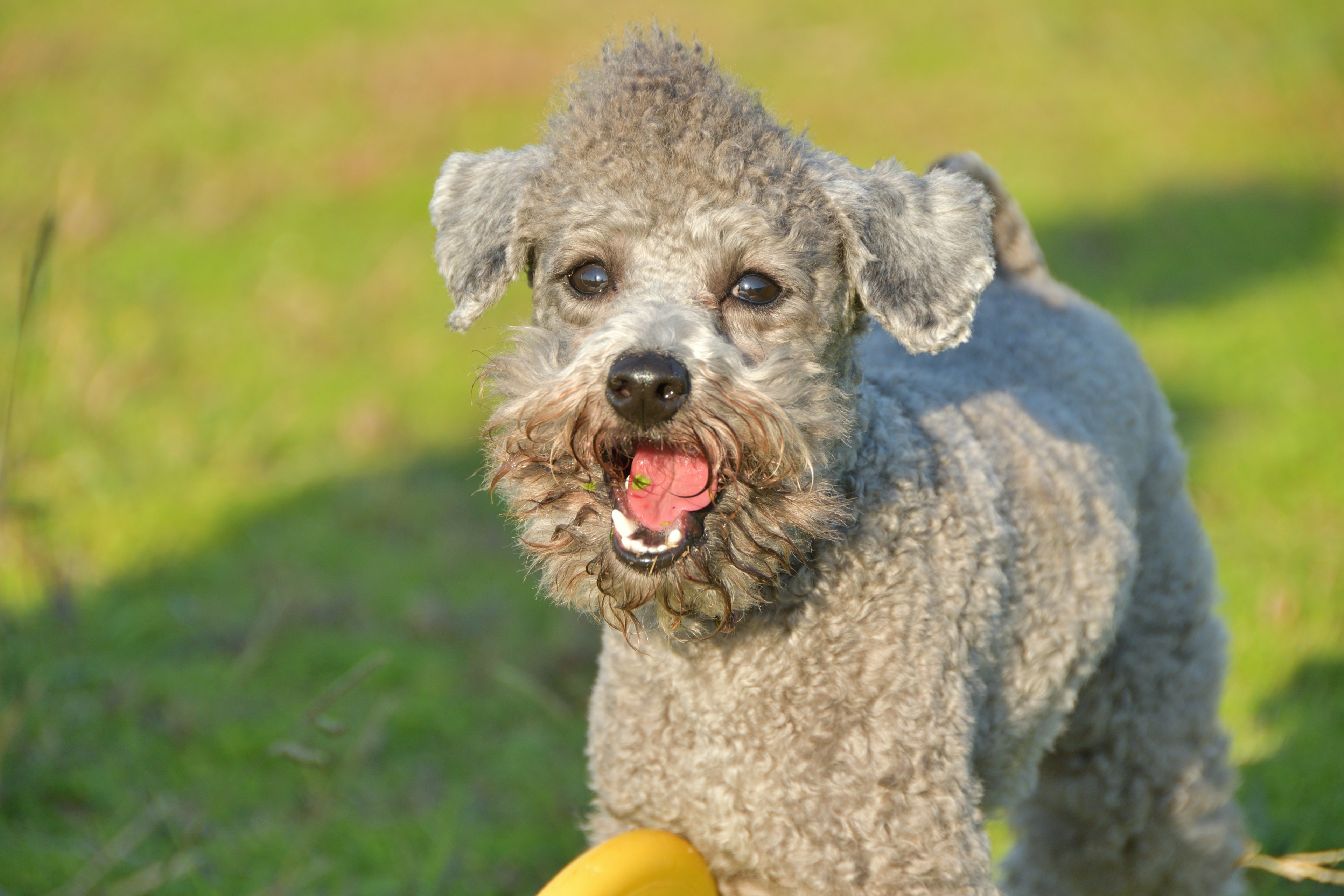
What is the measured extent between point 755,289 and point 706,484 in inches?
18.3

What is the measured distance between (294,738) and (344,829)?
0.34m

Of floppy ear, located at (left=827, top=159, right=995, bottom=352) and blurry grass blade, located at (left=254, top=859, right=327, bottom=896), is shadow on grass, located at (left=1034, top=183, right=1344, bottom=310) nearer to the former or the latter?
floppy ear, located at (left=827, top=159, right=995, bottom=352)

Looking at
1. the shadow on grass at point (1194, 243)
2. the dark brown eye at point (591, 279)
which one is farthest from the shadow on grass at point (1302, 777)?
the shadow on grass at point (1194, 243)

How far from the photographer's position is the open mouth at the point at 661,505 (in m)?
2.40

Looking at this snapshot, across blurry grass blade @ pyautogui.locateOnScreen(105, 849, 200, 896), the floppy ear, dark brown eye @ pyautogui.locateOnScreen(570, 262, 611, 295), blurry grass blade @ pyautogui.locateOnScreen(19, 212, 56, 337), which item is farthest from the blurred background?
the floppy ear

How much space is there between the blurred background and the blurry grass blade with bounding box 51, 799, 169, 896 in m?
0.01

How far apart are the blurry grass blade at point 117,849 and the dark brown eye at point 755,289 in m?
2.42

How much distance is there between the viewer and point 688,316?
8.19ft

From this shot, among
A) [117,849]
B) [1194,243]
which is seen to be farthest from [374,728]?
[1194,243]

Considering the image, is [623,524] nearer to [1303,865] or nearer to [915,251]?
[915,251]

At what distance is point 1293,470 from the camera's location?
5.86 meters

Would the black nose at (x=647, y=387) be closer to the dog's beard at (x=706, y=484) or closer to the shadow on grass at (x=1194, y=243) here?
the dog's beard at (x=706, y=484)

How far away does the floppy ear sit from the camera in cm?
268

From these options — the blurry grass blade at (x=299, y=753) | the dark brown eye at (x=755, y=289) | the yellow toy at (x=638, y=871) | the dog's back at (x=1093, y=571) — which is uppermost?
the dark brown eye at (x=755, y=289)
